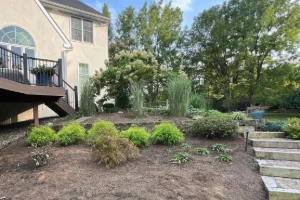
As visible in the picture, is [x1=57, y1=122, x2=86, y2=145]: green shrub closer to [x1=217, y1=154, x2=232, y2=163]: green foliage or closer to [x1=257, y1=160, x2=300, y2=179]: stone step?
[x1=217, y1=154, x2=232, y2=163]: green foliage

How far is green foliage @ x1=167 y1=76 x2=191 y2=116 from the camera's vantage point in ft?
23.9

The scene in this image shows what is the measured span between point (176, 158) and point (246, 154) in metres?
1.62

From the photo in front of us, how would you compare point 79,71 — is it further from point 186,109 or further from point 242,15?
point 242,15

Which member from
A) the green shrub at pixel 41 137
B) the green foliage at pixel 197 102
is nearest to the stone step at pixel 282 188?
the green shrub at pixel 41 137

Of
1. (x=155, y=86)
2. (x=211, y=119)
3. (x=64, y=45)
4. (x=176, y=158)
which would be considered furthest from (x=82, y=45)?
(x=176, y=158)

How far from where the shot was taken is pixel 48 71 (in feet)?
25.8

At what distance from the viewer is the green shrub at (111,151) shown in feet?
13.0

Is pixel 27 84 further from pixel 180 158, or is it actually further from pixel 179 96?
pixel 180 158

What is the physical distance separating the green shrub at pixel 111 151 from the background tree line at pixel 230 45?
42.6ft

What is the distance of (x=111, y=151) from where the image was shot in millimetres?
4016

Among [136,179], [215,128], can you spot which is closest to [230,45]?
[215,128]

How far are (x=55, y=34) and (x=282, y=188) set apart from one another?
34.4 ft

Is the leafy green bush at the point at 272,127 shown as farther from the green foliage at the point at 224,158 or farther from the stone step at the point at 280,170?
the green foliage at the point at 224,158

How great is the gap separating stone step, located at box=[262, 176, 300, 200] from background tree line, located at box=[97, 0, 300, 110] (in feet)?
41.5
